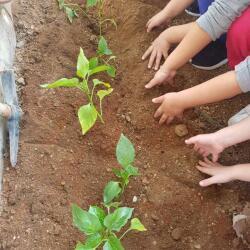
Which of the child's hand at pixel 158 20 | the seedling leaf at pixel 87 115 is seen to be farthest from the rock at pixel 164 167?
the child's hand at pixel 158 20

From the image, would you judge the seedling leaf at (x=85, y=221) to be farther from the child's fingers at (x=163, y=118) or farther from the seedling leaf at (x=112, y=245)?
the child's fingers at (x=163, y=118)

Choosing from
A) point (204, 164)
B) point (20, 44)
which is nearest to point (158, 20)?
point (20, 44)

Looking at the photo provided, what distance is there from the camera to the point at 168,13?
1.84m

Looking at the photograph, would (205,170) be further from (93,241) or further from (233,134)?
(93,241)

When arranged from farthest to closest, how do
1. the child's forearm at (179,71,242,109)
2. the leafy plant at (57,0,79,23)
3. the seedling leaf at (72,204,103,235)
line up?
the leafy plant at (57,0,79,23), the child's forearm at (179,71,242,109), the seedling leaf at (72,204,103,235)

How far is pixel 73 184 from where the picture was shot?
1.46 meters

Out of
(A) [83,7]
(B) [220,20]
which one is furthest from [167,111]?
(A) [83,7]

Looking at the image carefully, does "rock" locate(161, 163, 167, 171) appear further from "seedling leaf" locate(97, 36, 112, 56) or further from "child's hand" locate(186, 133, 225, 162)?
"seedling leaf" locate(97, 36, 112, 56)

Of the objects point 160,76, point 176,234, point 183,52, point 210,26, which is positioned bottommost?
point 176,234

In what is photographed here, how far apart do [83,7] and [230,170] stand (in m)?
0.93

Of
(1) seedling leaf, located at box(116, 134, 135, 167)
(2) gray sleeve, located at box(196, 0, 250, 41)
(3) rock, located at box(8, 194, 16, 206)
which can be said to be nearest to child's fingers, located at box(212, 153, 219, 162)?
(1) seedling leaf, located at box(116, 134, 135, 167)

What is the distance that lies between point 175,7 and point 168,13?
0.03 metres

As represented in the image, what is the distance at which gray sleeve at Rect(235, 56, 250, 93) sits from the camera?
138 centimetres

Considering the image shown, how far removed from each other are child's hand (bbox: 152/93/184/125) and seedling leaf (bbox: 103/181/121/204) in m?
0.34
